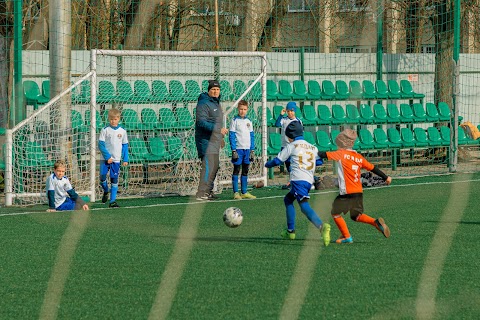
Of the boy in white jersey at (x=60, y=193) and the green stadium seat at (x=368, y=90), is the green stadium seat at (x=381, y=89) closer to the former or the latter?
the green stadium seat at (x=368, y=90)

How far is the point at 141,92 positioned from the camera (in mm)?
16859

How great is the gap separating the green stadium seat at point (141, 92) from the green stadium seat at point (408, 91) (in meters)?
6.74

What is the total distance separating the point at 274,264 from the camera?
341 inches

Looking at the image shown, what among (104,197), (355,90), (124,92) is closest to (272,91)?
(355,90)

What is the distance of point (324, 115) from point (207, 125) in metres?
5.25

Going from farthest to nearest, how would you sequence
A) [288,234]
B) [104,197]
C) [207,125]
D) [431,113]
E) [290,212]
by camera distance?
[431,113]
[207,125]
[104,197]
[288,234]
[290,212]

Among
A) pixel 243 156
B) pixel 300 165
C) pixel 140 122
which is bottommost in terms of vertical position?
pixel 300 165

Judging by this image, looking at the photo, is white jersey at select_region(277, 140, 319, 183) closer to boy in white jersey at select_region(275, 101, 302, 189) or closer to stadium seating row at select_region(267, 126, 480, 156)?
boy in white jersey at select_region(275, 101, 302, 189)

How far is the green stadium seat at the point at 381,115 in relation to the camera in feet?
66.4

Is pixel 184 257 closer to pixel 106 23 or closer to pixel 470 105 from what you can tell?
pixel 106 23

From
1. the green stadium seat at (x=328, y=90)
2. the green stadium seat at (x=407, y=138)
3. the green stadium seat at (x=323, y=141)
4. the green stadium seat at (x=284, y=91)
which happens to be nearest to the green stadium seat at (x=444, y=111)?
the green stadium seat at (x=407, y=138)

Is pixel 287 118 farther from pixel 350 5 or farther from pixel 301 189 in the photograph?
pixel 350 5

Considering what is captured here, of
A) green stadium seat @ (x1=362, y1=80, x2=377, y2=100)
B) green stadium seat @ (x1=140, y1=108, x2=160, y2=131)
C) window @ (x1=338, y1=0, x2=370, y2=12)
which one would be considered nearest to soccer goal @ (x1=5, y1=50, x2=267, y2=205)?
green stadium seat @ (x1=140, y1=108, x2=160, y2=131)

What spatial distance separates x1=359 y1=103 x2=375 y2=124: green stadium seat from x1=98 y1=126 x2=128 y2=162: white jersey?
6929 millimetres
